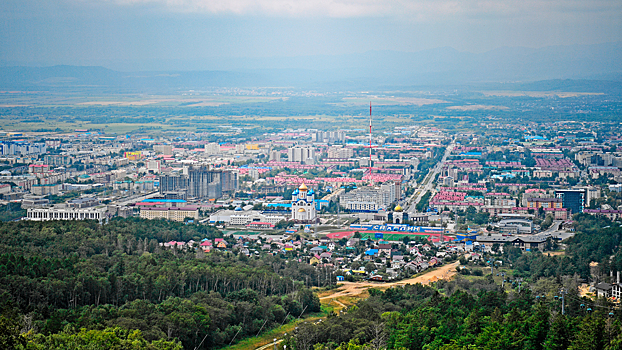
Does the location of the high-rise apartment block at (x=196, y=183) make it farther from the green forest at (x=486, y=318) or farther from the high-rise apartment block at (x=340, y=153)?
the green forest at (x=486, y=318)

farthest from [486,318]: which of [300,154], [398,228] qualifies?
[300,154]

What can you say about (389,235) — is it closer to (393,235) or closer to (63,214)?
(393,235)

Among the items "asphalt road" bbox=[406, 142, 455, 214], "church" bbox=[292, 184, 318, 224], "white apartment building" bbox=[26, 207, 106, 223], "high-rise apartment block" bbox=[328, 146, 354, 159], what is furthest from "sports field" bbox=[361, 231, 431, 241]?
"high-rise apartment block" bbox=[328, 146, 354, 159]

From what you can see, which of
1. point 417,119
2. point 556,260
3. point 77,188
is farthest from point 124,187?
point 417,119

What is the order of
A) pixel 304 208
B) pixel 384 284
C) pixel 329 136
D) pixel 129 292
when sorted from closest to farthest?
pixel 129 292
pixel 384 284
pixel 304 208
pixel 329 136

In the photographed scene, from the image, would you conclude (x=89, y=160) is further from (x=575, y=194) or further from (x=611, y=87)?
(x=611, y=87)

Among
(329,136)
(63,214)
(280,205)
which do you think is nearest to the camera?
(63,214)

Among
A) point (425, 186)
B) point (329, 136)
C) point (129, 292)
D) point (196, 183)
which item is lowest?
point (425, 186)

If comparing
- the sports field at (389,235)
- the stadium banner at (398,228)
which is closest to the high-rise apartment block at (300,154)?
the stadium banner at (398,228)
